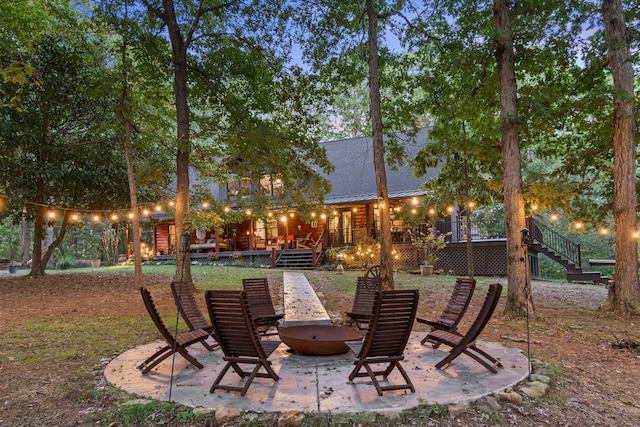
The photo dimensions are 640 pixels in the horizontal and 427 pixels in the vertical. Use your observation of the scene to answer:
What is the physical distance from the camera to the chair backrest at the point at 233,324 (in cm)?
426

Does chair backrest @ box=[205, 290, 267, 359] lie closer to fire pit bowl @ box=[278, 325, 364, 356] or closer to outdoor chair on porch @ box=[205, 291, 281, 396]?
outdoor chair on porch @ box=[205, 291, 281, 396]

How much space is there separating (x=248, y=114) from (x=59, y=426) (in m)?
10.2

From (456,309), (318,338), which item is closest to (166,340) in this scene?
(318,338)

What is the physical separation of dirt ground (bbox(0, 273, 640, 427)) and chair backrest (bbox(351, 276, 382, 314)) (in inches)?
81.5

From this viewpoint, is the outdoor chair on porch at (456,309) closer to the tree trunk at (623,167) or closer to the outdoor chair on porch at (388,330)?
the outdoor chair on porch at (388,330)

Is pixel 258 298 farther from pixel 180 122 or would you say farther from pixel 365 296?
pixel 180 122

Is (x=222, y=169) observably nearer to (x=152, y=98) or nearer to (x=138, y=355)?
(x=152, y=98)

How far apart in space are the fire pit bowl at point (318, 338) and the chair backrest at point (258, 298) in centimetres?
105

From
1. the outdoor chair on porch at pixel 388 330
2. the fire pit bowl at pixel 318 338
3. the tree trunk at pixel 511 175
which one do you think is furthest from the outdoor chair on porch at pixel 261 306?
the tree trunk at pixel 511 175

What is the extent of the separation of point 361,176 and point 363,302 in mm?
16486

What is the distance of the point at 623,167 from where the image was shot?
8961 millimetres

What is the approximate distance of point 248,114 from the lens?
1250cm

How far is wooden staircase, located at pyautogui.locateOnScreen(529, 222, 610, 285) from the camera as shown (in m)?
15.9

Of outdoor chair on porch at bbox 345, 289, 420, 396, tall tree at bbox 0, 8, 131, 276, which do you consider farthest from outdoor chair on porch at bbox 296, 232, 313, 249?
outdoor chair on porch at bbox 345, 289, 420, 396
